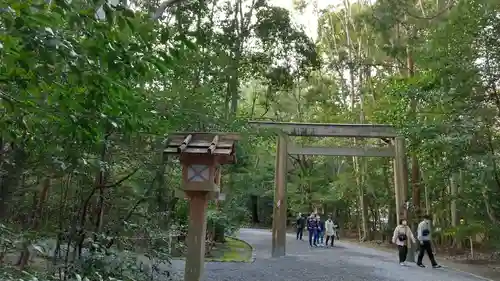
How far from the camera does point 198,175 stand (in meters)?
5.82

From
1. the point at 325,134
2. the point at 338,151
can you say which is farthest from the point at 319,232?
the point at 325,134

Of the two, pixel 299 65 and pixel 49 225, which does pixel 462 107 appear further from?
pixel 49 225

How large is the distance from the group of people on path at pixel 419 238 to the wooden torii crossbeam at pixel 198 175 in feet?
20.6

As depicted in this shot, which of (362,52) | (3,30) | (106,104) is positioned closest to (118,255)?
(106,104)

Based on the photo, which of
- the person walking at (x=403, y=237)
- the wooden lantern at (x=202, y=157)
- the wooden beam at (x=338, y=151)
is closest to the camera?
the wooden lantern at (x=202, y=157)

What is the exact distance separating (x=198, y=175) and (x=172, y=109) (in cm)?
226

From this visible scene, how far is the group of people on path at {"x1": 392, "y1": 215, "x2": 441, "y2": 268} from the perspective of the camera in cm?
1034

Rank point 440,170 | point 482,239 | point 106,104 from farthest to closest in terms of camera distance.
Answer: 1. point 482,239
2. point 440,170
3. point 106,104

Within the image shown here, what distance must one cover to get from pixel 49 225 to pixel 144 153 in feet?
3.81

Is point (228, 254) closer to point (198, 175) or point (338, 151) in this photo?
point (338, 151)

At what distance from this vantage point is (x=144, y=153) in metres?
4.98

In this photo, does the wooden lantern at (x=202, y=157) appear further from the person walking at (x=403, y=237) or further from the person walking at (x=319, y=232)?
the person walking at (x=319, y=232)

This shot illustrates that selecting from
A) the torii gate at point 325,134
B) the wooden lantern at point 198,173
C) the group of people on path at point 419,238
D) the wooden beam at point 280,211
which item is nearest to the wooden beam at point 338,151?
the torii gate at point 325,134

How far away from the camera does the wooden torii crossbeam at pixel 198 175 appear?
5.76 m
